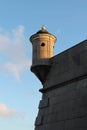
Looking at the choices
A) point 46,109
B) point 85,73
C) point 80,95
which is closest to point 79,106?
point 80,95

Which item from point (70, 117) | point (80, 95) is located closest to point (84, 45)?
point (80, 95)

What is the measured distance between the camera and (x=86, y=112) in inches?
520

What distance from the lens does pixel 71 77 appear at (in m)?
14.8

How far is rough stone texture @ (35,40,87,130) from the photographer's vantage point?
1376 cm

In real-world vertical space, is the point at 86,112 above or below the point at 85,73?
below

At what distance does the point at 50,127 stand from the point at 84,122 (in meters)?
2.44

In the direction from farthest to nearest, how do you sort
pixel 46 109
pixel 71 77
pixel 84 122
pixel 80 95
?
pixel 46 109 < pixel 71 77 < pixel 80 95 < pixel 84 122

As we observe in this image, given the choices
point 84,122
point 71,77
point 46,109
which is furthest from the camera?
point 46,109

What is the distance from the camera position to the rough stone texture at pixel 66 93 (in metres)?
13.8

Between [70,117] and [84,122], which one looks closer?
[84,122]

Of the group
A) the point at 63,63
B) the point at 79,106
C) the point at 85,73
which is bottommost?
the point at 79,106

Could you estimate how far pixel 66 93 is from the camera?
1488 centimetres

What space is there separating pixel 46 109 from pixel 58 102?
1.05 meters

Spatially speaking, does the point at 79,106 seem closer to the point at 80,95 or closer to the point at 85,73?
the point at 80,95
